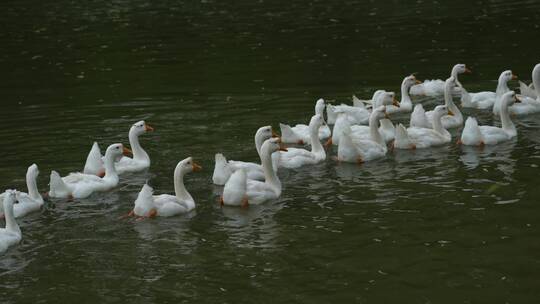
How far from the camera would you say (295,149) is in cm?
1880

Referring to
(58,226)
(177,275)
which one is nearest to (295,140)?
(58,226)

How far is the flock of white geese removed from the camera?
53.2 ft

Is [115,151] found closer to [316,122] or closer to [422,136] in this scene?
[316,122]

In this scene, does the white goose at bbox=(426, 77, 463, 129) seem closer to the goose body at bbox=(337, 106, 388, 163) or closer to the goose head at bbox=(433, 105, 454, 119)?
the goose head at bbox=(433, 105, 454, 119)

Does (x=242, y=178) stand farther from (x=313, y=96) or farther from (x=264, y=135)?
(x=313, y=96)

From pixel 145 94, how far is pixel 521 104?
10.0 metres

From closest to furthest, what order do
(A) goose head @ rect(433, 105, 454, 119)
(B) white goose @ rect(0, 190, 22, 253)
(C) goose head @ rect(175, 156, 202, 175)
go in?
(B) white goose @ rect(0, 190, 22, 253)
(C) goose head @ rect(175, 156, 202, 175)
(A) goose head @ rect(433, 105, 454, 119)

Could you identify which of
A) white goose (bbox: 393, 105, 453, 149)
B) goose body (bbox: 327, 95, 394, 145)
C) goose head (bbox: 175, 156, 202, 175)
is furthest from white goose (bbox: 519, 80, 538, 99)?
goose head (bbox: 175, 156, 202, 175)

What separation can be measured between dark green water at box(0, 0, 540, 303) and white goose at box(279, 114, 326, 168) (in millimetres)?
221

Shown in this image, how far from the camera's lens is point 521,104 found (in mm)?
22109

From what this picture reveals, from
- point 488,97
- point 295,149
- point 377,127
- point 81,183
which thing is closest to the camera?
point 81,183

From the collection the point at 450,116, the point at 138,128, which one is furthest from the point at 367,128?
the point at 138,128

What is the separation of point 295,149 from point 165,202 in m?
3.70

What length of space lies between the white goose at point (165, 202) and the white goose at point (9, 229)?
6.27 feet
